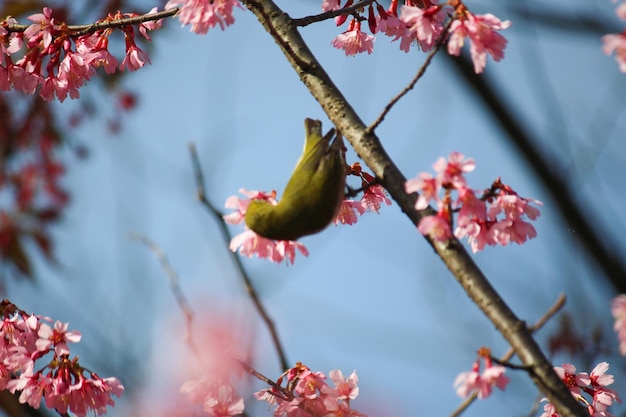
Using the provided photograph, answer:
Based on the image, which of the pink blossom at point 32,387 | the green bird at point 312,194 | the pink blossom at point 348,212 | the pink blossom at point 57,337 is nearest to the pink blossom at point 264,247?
the pink blossom at point 348,212

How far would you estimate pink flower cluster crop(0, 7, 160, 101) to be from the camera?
2154 millimetres

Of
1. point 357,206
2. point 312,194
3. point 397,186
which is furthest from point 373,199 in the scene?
point 397,186

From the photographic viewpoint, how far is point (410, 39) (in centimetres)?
226

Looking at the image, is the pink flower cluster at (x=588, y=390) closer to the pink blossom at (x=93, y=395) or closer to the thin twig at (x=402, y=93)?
the thin twig at (x=402, y=93)

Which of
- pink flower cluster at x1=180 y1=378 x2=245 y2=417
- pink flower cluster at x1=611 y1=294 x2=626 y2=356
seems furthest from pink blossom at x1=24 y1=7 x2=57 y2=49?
pink flower cluster at x1=611 y1=294 x2=626 y2=356

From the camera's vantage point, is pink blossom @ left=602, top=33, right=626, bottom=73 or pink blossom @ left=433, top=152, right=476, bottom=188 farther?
pink blossom @ left=433, top=152, right=476, bottom=188

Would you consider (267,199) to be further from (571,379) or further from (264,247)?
(571,379)

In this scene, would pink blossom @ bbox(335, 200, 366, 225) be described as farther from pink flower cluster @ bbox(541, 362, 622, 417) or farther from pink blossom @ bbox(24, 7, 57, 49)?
pink blossom @ bbox(24, 7, 57, 49)

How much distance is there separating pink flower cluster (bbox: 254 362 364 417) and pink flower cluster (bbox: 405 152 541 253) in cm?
54

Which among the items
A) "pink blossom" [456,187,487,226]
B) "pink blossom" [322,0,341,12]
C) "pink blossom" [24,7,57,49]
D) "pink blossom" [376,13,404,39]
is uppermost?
"pink blossom" [24,7,57,49]

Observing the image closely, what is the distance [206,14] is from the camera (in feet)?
6.16

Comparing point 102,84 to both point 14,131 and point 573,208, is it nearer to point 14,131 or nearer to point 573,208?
point 14,131

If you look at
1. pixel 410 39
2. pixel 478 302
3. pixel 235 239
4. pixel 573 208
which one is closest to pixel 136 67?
pixel 235 239

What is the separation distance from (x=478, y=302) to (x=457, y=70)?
6.37 ft
